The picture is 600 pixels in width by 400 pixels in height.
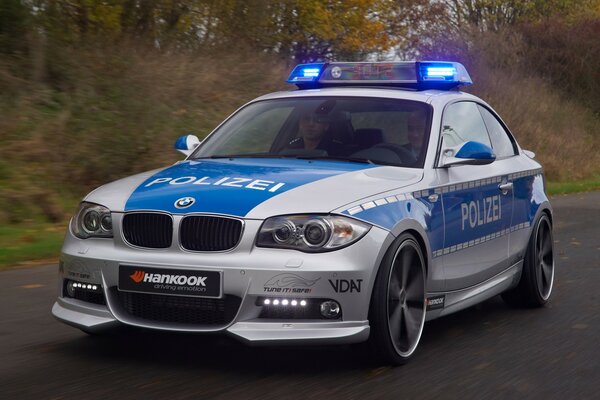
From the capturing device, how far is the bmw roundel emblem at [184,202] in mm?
5805

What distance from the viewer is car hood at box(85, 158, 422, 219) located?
5770 mm

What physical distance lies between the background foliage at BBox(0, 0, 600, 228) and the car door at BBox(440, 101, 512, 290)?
635cm

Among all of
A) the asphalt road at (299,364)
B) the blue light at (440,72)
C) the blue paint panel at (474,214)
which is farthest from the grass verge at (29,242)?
the blue paint panel at (474,214)

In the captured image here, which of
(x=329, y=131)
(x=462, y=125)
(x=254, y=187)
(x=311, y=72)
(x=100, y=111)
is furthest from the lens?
(x=100, y=111)

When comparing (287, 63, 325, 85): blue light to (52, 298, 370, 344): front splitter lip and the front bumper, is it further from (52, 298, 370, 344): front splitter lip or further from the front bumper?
(52, 298, 370, 344): front splitter lip

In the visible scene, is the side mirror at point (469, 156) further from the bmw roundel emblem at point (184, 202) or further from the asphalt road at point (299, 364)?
the bmw roundel emblem at point (184, 202)

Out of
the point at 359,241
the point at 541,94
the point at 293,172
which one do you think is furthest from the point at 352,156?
the point at 541,94

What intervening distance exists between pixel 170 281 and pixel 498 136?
11.9 feet

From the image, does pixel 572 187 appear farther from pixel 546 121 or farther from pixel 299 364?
pixel 299 364

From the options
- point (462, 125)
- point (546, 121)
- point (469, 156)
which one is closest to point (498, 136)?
point (462, 125)

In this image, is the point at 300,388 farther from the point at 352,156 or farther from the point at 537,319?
the point at 537,319

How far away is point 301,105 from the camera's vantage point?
7.64 meters

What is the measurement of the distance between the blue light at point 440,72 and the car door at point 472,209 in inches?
8.8

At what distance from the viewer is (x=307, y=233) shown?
5.70 metres
